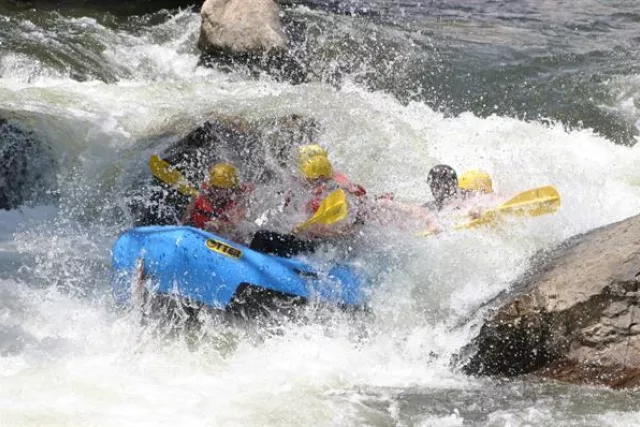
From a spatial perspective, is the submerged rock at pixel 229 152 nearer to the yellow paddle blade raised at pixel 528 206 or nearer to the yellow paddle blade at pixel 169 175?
the yellow paddle blade at pixel 169 175

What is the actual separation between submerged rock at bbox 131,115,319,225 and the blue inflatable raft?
1403 millimetres

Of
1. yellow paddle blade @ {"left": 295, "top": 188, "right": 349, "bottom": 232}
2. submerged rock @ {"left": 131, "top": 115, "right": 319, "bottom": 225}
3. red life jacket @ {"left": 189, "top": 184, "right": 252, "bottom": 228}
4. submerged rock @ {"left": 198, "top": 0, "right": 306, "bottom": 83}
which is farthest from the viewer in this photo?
submerged rock @ {"left": 198, "top": 0, "right": 306, "bottom": 83}

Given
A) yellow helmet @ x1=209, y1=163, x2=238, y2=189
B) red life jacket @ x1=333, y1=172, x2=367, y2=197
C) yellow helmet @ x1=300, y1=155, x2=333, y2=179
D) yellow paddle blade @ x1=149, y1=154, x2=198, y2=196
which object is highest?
yellow helmet @ x1=300, y1=155, x2=333, y2=179

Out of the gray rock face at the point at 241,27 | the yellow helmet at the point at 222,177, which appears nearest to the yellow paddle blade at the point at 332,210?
the yellow helmet at the point at 222,177

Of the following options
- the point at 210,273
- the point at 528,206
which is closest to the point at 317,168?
the point at 210,273

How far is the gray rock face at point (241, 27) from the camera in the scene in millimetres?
9844

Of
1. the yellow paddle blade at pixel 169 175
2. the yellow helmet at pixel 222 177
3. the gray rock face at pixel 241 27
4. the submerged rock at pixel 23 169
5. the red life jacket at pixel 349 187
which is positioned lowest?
the submerged rock at pixel 23 169

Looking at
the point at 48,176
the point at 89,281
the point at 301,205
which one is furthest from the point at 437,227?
the point at 48,176

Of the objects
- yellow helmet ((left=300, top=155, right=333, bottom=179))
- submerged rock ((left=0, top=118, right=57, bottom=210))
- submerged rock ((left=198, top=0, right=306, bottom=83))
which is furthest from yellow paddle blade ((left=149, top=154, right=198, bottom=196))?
submerged rock ((left=198, top=0, right=306, bottom=83))

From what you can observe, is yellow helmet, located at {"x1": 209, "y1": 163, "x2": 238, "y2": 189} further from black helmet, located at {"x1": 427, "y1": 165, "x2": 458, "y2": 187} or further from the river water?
black helmet, located at {"x1": 427, "y1": 165, "x2": 458, "y2": 187}

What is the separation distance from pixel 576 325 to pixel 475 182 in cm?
205

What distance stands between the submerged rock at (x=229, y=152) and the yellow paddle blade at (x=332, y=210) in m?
1.21

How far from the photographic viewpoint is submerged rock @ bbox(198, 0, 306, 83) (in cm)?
973

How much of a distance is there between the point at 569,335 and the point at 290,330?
1.55 metres
